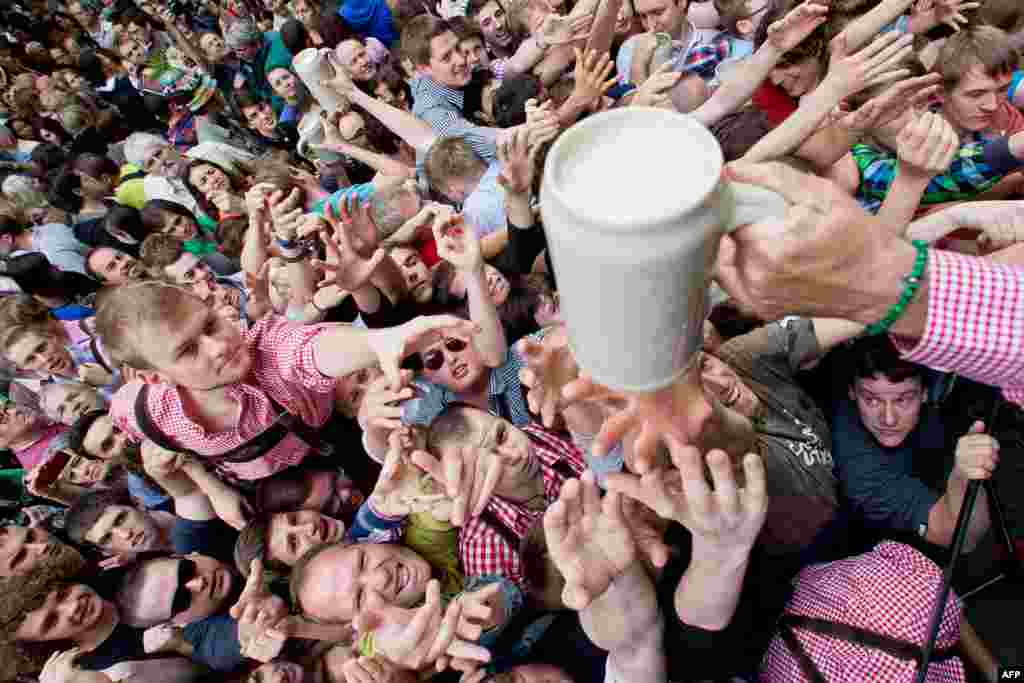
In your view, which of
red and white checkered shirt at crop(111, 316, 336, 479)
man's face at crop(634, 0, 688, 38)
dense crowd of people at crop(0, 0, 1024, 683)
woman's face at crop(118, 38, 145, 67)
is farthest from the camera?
woman's face at crop(118, 38, 145, 67)

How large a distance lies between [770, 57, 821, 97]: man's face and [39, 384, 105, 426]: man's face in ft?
10.1

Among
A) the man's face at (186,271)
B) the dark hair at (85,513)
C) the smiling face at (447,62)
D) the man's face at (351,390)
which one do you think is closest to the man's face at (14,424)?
the dark hair at (85,513)

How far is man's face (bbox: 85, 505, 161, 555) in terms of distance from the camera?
2.15m

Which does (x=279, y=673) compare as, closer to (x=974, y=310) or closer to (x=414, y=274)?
(x=414, y=274)

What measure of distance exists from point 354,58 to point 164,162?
1456 mm

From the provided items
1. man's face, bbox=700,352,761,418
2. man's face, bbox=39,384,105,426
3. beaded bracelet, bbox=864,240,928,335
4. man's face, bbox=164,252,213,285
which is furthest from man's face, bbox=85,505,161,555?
beaded bracelet, bbox=864,240,928,335

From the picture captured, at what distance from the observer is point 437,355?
1924 mm

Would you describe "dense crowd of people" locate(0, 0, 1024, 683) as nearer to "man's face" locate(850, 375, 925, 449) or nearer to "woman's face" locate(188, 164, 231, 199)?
"man's face" locate(850, 375, 925, 449)

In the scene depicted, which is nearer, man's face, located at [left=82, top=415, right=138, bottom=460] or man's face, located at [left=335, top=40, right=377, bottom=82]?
man's face, located at [left=82, top=415, right=138, bottom=460]

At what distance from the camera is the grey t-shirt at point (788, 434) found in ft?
4.22

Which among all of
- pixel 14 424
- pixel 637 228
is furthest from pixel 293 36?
pixel 637 228

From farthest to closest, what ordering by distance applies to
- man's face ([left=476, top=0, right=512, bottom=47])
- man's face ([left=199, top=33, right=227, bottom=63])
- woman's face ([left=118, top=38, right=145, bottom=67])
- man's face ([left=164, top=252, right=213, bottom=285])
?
woman's face ([left=118, top=38, right=145, bottom=67]), man's face ([left=199, top=33, right=227, bottom=63]), man's face ([left=476, top=0, right=512, bottom=47]), man's face ([left=164, top=252, right=213, bottom=285])

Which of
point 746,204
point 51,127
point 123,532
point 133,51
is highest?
point 746,204

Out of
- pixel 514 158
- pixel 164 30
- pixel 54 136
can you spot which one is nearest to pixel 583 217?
pixel 514 158
